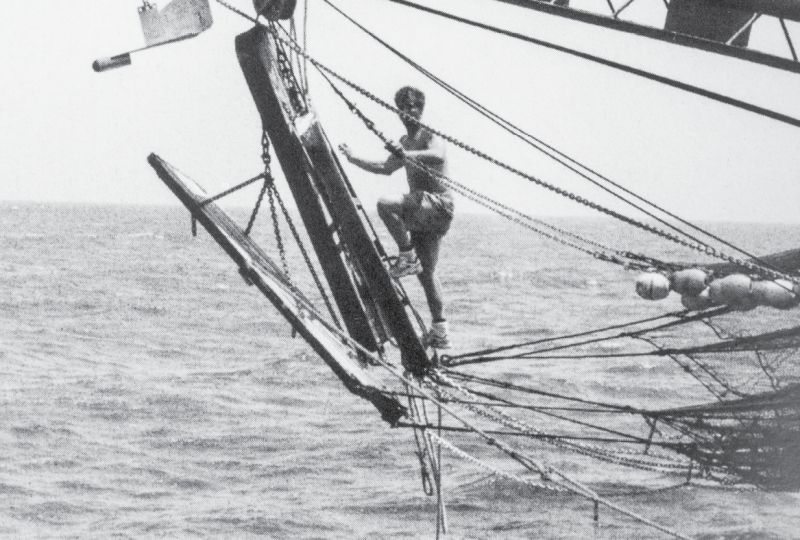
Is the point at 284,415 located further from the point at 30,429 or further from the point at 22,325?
the point at 22,325

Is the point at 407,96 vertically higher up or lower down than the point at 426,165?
higher up

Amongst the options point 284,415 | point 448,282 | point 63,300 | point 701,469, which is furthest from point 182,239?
point 701,469

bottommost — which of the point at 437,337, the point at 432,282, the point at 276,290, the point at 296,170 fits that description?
the point at 437,337

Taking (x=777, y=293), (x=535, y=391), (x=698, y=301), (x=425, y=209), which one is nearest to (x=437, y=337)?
(x=535, y=391)

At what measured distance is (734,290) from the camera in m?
8.09

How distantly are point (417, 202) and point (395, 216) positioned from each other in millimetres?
225

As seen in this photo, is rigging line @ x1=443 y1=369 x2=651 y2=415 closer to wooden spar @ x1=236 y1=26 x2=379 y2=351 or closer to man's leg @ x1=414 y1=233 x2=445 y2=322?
man's leg @ x1=414 y1=233 x2=445 y2=322

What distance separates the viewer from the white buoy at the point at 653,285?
27.5ft

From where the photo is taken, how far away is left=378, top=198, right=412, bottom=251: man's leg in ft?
29.9

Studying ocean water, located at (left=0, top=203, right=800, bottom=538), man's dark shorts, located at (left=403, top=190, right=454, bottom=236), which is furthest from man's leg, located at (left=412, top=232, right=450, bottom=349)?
ocean water, located at (left=0, top=203, right=800, bottom=538)

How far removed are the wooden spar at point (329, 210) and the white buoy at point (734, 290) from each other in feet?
8.60

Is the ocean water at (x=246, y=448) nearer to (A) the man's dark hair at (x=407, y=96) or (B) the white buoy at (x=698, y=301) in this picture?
(B) the white buoy at (x=698, y=301)

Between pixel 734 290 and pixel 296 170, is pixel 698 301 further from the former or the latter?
pixel 296 170

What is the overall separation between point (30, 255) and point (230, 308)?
150 ft
